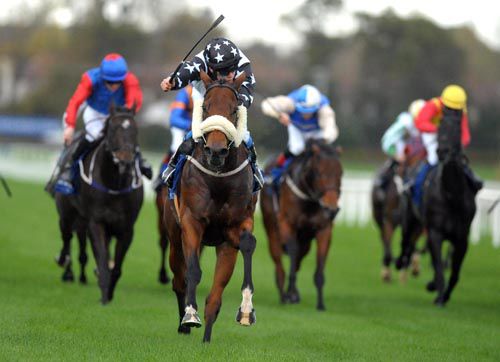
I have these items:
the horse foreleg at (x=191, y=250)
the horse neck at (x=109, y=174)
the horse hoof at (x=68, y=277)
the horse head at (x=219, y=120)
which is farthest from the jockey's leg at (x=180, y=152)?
the horse hoof at (x=68, y=277)

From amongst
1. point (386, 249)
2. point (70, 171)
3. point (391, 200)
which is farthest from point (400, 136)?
point (70, 171)

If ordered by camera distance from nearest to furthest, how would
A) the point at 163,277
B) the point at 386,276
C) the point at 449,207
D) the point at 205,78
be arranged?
the point at 205,78, the point at 449,207, the point at 163,277, the point at 386,276

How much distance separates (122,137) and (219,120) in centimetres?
349

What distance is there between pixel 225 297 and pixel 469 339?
12.3ft

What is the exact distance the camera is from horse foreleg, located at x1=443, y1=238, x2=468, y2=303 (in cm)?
1320

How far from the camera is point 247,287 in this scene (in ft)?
27.3

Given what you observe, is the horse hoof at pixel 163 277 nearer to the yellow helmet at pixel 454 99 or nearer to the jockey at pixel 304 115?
the jockey at pixel 304 115

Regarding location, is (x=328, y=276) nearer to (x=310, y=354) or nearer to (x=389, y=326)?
(x=389, y=326)

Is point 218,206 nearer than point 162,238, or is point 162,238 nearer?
point 218,206

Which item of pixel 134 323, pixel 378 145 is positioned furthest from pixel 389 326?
pixel 378 145

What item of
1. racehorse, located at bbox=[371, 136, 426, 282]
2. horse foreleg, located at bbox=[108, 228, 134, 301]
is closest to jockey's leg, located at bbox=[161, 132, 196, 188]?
horse foreleg, located at bbox=[108, 228, 134, 301]

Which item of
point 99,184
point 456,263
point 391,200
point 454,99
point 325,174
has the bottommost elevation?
point 456,263

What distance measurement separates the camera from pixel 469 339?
1028 centimetres

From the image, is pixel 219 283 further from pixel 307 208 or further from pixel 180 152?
pixel 307 208
